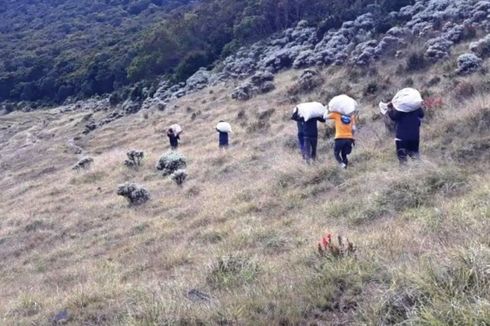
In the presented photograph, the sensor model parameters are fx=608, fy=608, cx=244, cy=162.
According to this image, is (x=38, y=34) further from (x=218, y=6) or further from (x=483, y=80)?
(x=483, y=80)

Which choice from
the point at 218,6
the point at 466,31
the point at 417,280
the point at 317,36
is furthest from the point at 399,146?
the point at 218,6

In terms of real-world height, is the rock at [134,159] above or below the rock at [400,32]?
below

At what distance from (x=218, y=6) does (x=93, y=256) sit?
38.8 m

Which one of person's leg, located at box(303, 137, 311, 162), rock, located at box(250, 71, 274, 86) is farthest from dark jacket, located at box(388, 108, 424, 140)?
rock, located at box(250, 71, 274, 86)

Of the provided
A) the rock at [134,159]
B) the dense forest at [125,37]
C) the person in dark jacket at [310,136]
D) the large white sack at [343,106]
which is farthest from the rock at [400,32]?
the large white sack at [343,106]

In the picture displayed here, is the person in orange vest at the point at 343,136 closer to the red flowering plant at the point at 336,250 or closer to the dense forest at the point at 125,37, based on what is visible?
the red flowering plant at the point at 336,250

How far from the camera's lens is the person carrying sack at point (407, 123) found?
29.7ft

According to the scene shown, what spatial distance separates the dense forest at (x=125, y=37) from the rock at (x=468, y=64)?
9826 mm

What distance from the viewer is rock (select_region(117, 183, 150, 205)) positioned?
40.1 ft

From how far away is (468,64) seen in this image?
16.1 meters

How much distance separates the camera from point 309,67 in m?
26.7

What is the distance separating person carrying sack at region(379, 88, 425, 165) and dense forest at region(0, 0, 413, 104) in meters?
17.7

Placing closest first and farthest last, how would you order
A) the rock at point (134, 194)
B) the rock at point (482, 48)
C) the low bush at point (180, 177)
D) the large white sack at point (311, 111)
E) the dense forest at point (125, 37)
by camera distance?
the large white sack at point (311, 111) < the rock at point (134, 194) < the low bush at point (180, 177) < the rock at point (482, 48) < the dense forest at point (125, 37)

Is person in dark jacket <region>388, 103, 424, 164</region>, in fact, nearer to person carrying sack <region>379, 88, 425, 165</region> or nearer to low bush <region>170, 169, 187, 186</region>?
person carrying sack <region>379, 88, 425, 165</region>
